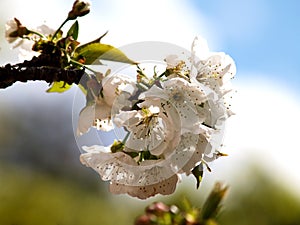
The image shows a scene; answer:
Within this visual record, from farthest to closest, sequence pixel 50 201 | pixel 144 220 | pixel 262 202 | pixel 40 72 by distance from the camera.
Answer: pixel 262 202, pixel 50 201, pixel 40 72, pixel 144 220

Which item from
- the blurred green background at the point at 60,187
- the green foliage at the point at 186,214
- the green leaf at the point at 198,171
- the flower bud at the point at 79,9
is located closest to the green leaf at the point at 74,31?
the flower bud at the point at 79,9

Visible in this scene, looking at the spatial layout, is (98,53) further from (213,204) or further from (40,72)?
(213,204)

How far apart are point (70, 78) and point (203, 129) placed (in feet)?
0.79

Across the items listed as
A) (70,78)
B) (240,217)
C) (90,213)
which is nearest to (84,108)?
(70,78)

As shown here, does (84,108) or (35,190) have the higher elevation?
(84,108)

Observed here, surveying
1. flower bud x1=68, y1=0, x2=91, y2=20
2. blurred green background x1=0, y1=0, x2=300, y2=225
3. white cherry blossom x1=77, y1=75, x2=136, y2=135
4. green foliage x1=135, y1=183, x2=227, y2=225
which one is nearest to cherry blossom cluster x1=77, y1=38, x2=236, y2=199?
white cherry blossom x1=77, y1=75, x2=136, y2=135

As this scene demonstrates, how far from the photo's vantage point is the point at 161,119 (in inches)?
44.2

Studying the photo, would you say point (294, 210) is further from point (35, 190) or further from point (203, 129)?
point (203, 129)

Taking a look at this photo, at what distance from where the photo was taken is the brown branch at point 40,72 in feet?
3.36

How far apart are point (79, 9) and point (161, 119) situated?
0.24m

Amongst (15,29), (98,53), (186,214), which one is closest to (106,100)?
(98,53)

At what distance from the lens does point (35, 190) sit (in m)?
10.7

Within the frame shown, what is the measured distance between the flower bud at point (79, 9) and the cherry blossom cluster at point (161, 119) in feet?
0.41

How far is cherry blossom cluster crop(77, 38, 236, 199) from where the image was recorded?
1089 mm
